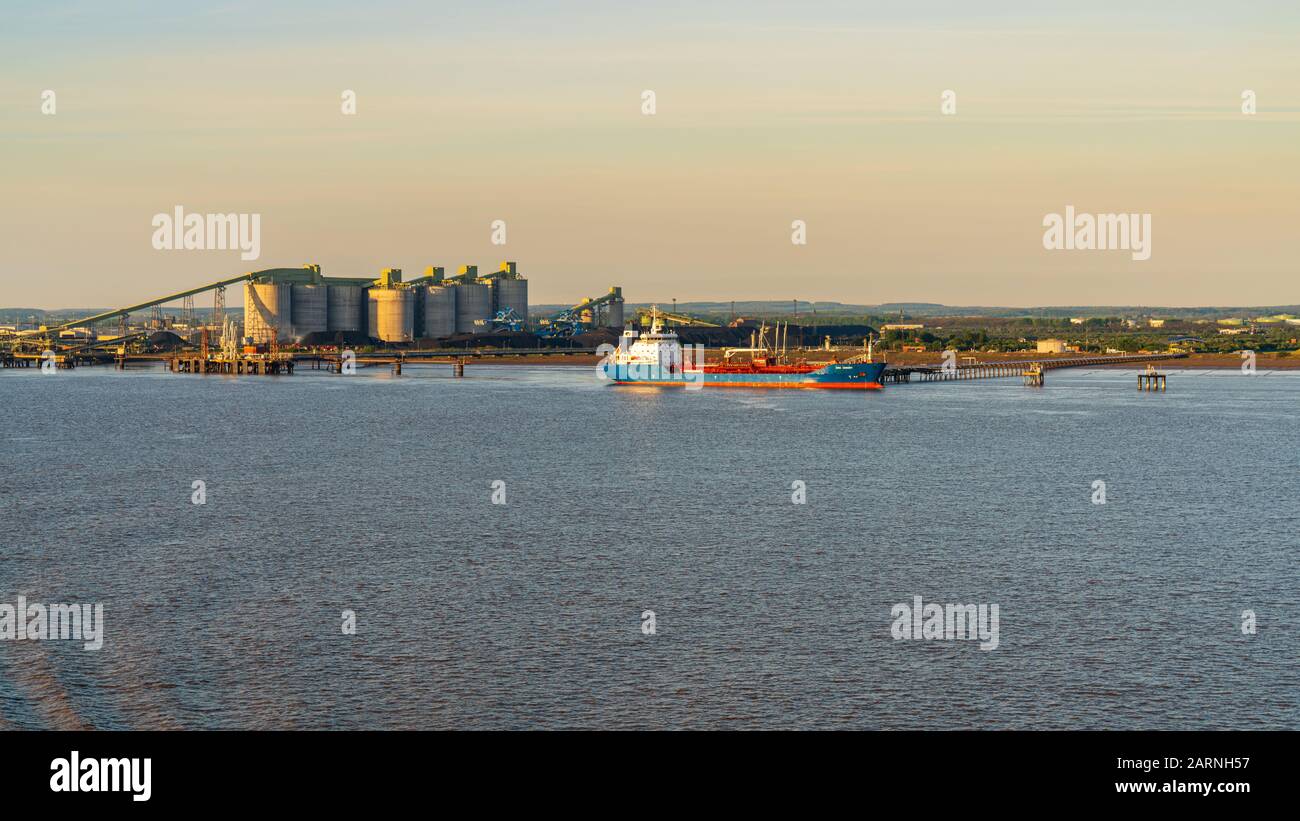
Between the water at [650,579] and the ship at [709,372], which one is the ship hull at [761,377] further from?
the water at [650,579]

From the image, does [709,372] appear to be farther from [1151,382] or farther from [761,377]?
[1151,382]

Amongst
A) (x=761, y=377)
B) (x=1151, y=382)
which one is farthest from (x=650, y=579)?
(x=1151, y=382)

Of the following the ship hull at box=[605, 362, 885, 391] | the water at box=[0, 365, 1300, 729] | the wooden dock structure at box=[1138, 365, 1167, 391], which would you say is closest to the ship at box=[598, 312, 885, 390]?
the ship hull at box=[605, 362, 885, 391]

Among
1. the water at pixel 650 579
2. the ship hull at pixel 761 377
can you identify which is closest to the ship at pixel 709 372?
the ship hull at pixel 761 377

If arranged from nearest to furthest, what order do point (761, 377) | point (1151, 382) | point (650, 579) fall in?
point (650, 579), point (761, 377), point (1151, 382)

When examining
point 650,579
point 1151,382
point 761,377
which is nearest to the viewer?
point 650,579
